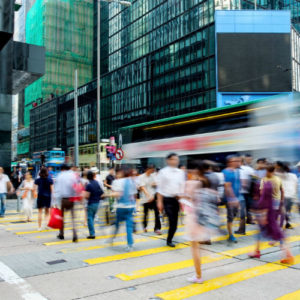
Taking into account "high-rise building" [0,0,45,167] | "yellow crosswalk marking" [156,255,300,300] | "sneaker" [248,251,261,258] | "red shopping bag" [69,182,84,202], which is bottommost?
"yellow crosswalk marking" [156,255,300,300]

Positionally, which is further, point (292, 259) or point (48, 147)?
point (48, 147)

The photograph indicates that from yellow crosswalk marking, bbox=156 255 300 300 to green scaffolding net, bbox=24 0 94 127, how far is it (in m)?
86.4

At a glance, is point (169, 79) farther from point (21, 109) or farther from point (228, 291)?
point (21, 109)

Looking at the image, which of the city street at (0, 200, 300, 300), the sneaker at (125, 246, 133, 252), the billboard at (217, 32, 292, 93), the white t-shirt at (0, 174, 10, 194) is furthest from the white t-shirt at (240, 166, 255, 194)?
the billboard at (217, 32, 292, 93)

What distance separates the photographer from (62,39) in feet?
282

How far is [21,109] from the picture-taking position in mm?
106875

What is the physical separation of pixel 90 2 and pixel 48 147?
1521 inches

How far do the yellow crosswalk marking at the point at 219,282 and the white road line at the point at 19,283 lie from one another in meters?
1.52

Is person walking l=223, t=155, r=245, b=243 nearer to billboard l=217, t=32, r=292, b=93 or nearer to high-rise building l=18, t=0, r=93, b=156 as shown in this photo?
billboard l=217, t=32, r=292, b=93

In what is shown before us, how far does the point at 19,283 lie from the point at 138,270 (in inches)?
67.5

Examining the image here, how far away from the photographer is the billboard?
1531 inches

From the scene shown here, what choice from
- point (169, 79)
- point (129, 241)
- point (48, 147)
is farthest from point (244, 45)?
point (48, 147)

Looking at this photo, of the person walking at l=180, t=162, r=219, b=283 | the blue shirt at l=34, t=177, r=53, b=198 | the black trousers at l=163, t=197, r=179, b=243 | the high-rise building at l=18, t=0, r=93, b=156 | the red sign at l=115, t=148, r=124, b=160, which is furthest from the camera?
the high-rise building at l=18, t=0, r=93, b=156

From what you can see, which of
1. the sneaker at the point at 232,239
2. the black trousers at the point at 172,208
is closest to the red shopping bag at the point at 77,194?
the black trousers at the point at 172,208
